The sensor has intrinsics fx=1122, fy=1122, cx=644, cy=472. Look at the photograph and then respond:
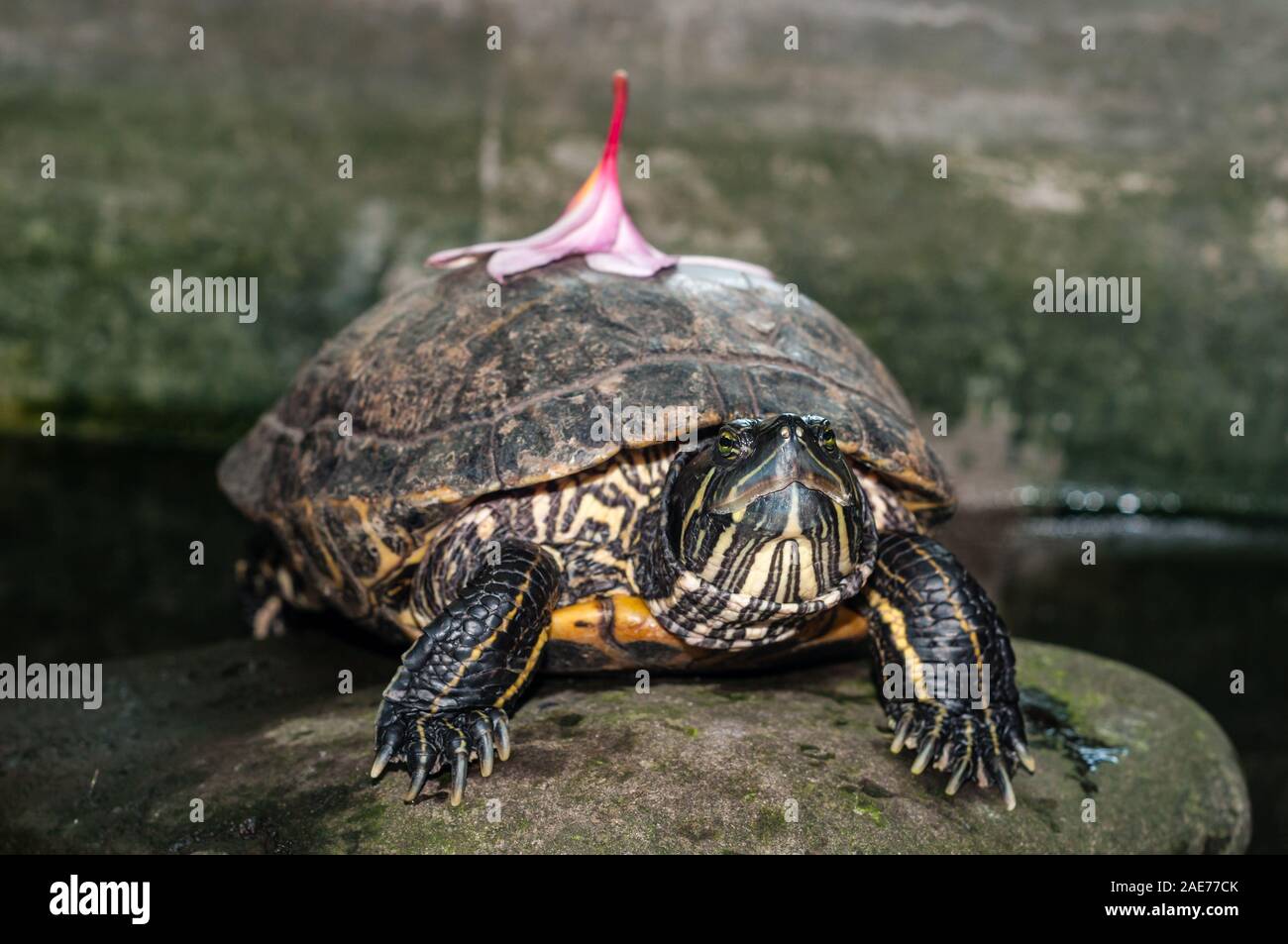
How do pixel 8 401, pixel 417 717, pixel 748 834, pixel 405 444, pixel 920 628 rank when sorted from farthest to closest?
1. pixel 8 401
2. pixel 405 444
3. pixel 920 628
4. pixel 417 717
5. pixel 748 834

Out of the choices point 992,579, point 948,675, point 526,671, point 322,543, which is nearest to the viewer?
point 526,671

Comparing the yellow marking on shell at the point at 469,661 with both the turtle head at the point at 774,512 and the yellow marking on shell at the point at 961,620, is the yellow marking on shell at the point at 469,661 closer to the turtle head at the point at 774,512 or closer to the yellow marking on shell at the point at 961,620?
the turtle head at the point at 774,512

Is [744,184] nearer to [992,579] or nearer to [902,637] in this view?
[992,579]

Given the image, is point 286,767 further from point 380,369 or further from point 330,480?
point 380,369

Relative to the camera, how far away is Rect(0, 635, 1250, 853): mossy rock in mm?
2900

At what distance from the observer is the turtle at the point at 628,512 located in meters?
3.08

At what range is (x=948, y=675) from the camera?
3.38 meters

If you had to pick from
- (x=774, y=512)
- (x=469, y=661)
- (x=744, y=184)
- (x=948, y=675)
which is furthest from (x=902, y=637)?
(x=744, y=184)

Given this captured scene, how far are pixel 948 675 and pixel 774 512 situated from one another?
0.88m

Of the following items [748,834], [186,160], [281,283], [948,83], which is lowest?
[748,834]

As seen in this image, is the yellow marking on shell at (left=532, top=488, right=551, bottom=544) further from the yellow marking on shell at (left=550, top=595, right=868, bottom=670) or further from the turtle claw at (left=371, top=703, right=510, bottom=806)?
the turtle claw at (left=371, top=703, right=510, bottom=806)

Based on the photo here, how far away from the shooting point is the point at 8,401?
9617 mm
